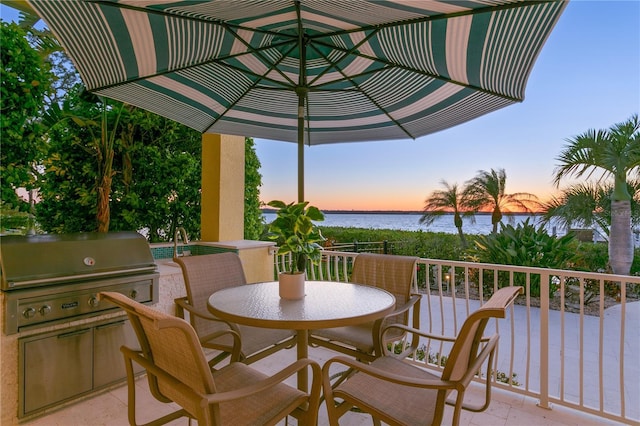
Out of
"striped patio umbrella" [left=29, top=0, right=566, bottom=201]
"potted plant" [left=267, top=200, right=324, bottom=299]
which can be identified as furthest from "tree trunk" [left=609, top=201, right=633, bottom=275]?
"potted plant" [left=267, top=200, right=324, bottom=299]

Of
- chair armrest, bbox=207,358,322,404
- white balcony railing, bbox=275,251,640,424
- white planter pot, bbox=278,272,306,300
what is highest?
white planter pot, bbox=278,272,306,300

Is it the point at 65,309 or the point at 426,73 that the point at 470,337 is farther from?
the point at 65,309

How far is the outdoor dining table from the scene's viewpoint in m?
1.80

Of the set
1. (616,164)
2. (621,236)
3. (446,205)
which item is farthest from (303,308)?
(446,205)

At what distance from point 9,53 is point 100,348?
2.62 meters

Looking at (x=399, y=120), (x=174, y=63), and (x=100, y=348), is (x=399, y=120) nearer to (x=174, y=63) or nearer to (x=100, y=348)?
(x=174, y=63)

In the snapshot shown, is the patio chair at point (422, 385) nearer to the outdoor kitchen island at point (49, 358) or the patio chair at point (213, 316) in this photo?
the patio chair at point (213, 316)

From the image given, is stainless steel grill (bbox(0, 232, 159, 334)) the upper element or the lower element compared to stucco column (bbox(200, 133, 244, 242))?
lower

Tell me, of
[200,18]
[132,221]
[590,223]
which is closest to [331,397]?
[200,18]

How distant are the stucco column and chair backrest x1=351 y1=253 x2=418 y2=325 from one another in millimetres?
2190

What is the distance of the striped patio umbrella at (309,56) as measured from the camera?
1.93 m

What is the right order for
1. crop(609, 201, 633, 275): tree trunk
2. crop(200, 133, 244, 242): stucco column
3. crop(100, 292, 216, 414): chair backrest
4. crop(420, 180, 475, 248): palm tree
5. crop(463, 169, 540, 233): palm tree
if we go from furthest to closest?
crop(420, 180, 475, 248): palm tree, crop(463, 169, 540, 233): palm tree, crop(609, 201, 633, 275): tree trunk, crop(200, 133, 244, 242): stucco column, crop(100, 292, 216, 414): chair backrest

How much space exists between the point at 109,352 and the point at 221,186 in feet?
7.62

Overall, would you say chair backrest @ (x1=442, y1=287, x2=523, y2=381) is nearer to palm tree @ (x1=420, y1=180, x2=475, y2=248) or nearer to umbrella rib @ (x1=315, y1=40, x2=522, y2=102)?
umbrella rib @ (x1=315, y1=40, x2=522, y2=102)
